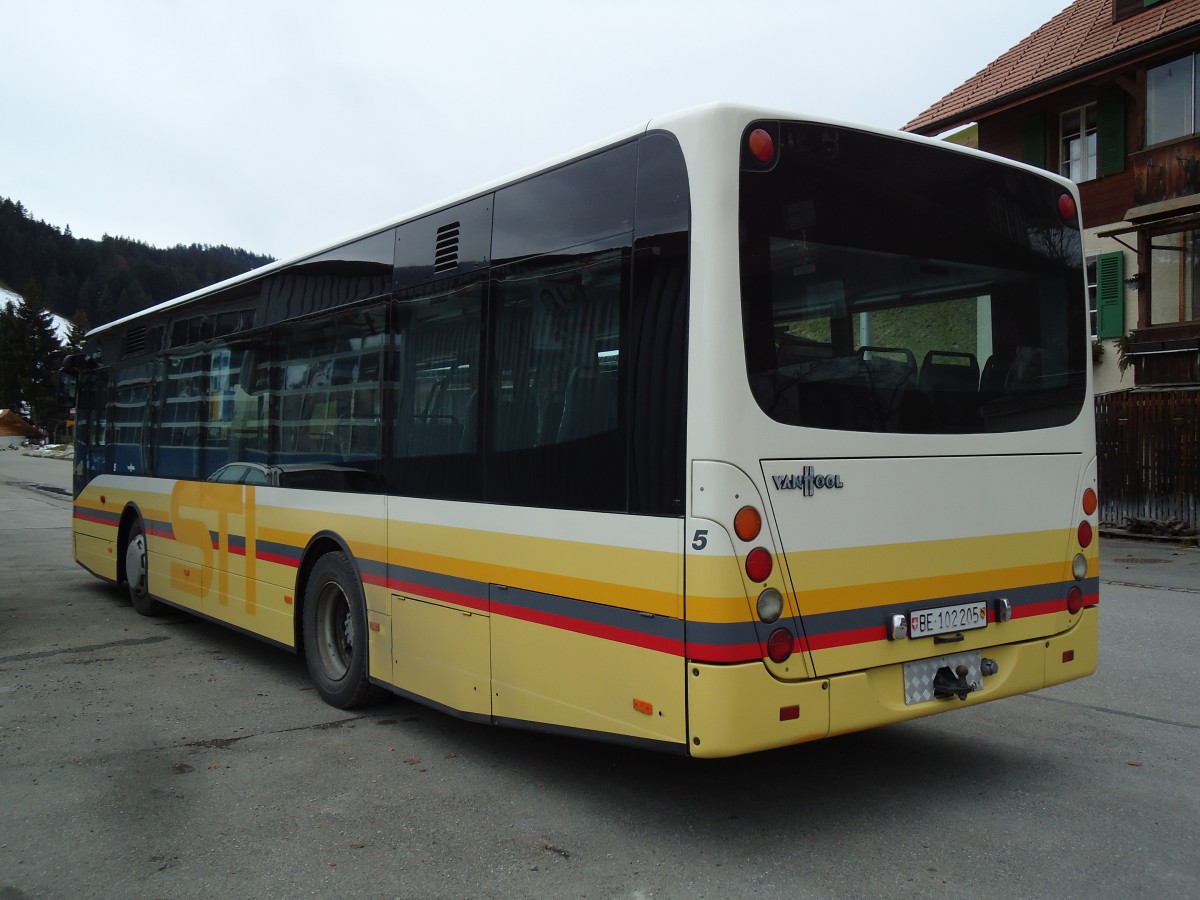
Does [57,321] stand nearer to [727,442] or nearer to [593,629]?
[593,629]

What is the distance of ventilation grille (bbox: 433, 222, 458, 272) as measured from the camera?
5.55 metres

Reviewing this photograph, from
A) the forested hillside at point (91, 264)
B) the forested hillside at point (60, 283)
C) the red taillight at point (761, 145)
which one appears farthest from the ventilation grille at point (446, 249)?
the forested hillside at point (91, 264)

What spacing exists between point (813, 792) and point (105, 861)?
3.01 m

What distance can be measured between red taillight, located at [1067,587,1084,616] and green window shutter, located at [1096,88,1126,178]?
1857 centimetres

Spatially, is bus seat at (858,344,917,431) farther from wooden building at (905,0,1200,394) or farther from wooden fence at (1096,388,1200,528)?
wooden building at (905,0,1200,394)

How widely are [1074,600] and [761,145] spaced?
2.73 m

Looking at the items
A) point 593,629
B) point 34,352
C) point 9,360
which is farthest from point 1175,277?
point 9,360

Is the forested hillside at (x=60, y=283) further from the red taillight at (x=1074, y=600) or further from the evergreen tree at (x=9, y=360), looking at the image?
the red taillight at (x=1074, y=600)

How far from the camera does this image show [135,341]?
1015 cm

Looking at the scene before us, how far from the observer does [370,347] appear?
6273 millimetres

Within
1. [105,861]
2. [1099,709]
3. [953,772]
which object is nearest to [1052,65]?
[1099,709]

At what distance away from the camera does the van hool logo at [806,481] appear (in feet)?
13.3

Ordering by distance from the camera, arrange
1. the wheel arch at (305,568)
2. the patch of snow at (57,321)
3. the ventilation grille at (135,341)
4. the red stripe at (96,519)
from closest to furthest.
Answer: the wheel arch at (305,568) → the ventilation grille at (135,341) → the red stripe at (96,519) → the patch of snow at (57,321)

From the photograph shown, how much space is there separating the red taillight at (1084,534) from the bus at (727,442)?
0.04m
